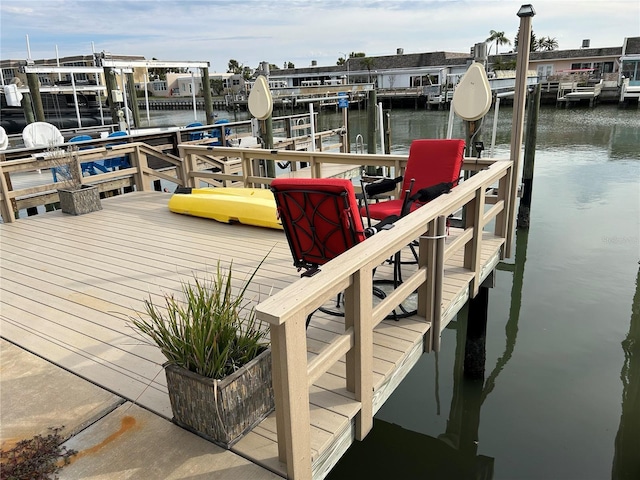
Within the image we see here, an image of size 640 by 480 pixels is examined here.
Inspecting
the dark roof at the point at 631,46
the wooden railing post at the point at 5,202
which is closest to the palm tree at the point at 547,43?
the dark roof at the point at 631,46

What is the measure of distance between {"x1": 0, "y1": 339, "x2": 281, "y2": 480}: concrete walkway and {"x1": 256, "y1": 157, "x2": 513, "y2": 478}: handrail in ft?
0.99

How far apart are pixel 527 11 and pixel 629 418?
3.32 m

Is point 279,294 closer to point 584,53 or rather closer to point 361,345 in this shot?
point 361,345

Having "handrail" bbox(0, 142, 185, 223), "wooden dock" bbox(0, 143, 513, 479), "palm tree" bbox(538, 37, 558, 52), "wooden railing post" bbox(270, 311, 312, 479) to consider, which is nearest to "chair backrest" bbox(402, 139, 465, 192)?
"wooden dock" bbox(0, 143, 513, 479)

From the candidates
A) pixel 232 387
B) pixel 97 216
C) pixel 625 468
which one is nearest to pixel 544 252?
pixel 625 468

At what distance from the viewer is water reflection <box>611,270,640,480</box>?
3408 mm

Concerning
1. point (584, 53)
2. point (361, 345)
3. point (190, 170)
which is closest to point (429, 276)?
point (361, 345)

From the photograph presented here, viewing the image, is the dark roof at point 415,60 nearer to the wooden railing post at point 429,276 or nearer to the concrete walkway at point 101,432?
the wooden railing post at point 429,276

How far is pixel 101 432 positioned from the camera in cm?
210

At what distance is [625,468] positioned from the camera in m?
3.41

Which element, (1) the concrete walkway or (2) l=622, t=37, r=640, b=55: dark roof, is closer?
(1) the concrete walkway

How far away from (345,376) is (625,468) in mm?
2407

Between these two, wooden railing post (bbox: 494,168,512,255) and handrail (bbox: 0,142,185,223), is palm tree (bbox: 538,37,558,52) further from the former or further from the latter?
wooden railing post (bbox: 494,168,512,255)

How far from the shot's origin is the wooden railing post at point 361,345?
1.93m
